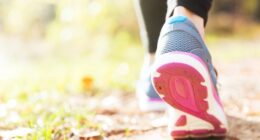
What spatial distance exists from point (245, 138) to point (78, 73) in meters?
2.19

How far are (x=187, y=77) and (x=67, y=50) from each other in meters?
3.45

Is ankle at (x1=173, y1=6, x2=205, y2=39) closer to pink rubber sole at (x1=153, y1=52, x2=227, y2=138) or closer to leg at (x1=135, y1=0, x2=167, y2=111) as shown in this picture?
pink rubber sole at (x1=153, y1=52, x2=227, y2=138)

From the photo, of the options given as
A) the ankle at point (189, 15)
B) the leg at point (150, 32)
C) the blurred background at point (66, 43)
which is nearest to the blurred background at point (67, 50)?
the blurred background at point (66, 43)

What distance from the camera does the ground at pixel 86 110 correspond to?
1.49 m

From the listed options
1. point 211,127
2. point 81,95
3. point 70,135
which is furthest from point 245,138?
point 81,95

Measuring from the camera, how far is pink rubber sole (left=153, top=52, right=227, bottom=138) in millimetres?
1218

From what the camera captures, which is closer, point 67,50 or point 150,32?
point 150,32

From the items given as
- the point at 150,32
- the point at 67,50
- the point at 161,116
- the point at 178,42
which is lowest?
the point at 161,116

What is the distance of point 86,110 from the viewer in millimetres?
1865

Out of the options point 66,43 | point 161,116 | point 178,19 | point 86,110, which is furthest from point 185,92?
point 66,43

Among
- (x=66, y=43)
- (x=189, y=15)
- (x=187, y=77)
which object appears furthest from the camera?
(x=66, y=43)

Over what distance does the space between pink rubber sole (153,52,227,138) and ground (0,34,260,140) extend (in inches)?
5.7

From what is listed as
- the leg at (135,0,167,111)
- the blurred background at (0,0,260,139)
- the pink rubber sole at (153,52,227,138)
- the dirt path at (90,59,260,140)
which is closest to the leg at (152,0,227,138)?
the pink rubber sole at (153,52,227,138)

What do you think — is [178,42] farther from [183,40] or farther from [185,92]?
[185,92]
